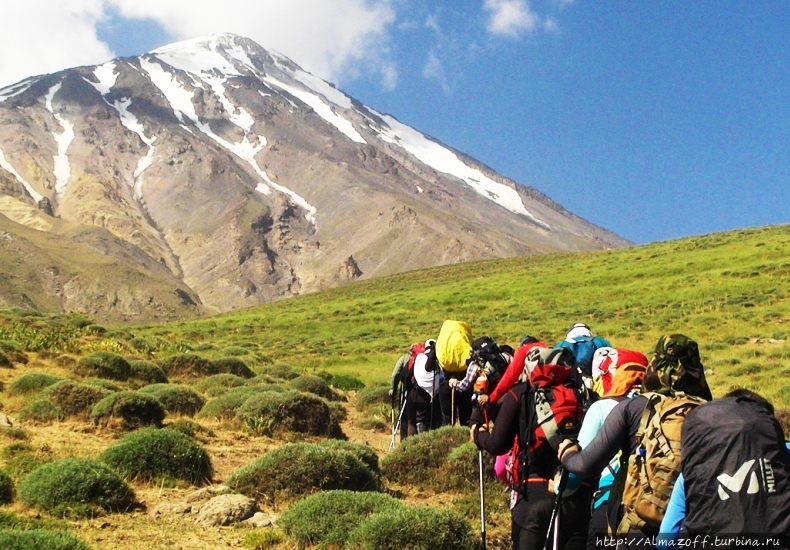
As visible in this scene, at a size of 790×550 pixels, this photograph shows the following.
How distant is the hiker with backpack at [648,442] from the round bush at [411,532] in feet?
7.79

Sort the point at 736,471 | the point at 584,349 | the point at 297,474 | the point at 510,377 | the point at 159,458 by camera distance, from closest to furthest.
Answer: the point at 736,471
the point at 510,377
the point at 584,349
the point at 297,474
the point at 159,458

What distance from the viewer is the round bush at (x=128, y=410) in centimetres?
1160

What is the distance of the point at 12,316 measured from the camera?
2603 centimetres

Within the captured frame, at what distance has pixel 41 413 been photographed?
1161 centimetres

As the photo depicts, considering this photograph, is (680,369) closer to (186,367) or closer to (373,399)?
(373,399)

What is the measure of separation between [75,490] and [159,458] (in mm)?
1766

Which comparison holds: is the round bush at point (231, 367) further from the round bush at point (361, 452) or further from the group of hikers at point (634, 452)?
the group of hikers at point (634, 452)

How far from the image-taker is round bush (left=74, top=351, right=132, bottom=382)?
1622 cm

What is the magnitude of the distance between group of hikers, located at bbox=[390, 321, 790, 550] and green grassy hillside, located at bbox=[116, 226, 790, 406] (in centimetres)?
1289

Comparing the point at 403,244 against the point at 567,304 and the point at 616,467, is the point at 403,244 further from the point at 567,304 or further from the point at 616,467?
the point at 616,467

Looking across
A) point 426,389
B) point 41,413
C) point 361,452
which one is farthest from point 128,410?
point 426,389

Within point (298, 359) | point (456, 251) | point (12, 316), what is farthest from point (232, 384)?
point (456, 251)

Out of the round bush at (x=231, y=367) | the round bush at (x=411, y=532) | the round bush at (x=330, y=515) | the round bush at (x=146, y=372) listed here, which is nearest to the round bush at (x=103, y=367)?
the round bush at (x=146, y=372)

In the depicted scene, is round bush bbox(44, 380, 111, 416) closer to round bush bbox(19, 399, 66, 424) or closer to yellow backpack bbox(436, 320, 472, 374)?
round bush bbox(19, 399, 66, 424)
